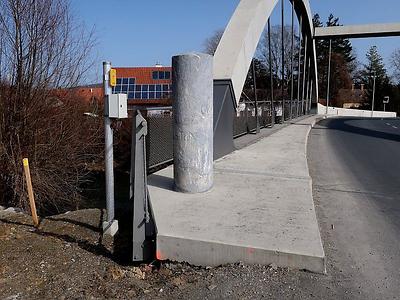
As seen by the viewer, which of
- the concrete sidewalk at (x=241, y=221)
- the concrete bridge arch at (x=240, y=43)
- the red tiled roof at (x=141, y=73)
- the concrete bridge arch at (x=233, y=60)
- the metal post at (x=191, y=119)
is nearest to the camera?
the concrete sidewalk at (x=241, y=221)

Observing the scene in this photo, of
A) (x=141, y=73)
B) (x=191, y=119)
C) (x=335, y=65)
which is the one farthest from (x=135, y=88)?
(x=191, y=119)

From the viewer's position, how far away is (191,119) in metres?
5.45

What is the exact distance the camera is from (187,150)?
18.0ft

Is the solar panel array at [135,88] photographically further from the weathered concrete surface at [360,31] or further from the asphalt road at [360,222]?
the asphalt road at [360,222]

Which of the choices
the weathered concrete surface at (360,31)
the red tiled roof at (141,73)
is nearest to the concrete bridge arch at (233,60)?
the weathered concrete surface at (360,31)

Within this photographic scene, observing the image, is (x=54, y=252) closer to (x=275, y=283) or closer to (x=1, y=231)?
(x=1, y=231)

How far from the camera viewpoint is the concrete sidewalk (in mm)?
3732

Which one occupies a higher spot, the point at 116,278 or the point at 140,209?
the point at 140,209

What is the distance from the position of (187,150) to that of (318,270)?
7.96 feet

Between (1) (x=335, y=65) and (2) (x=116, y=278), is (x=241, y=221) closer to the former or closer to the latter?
(2) (x=116, y=278)

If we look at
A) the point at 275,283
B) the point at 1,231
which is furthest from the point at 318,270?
the point at 1,231

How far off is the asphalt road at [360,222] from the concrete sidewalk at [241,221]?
0.93ft

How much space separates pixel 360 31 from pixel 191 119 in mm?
38124

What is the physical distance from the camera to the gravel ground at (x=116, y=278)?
131 inches
